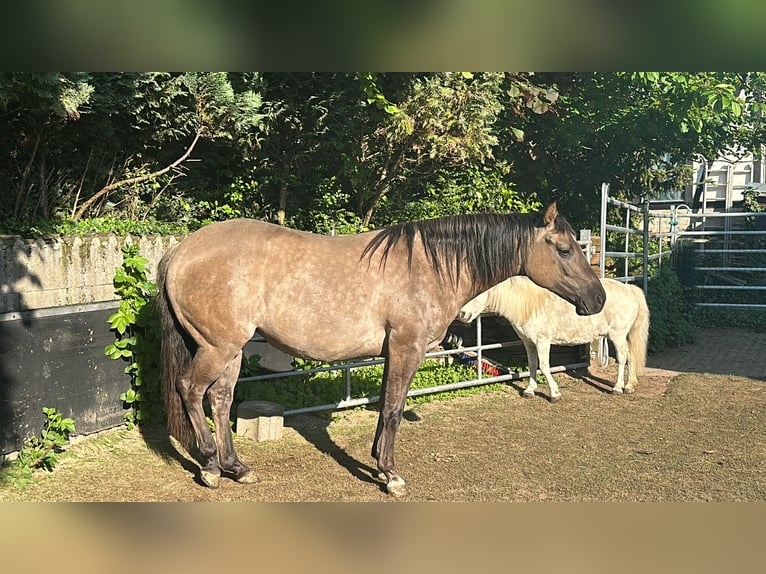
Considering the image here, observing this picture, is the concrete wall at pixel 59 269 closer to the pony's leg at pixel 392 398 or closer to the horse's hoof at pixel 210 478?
the horse's hoof at pixel 210 478

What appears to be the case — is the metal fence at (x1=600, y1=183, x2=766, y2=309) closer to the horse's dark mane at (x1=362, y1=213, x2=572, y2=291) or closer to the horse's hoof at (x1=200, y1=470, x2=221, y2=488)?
the horse's dark mane at (x1=362, y1=213, x2=572, y2=291)

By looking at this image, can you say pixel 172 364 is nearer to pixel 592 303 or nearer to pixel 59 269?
pixel 59 269

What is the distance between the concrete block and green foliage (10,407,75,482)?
4.04ft

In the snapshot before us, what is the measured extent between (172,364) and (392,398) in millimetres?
1453

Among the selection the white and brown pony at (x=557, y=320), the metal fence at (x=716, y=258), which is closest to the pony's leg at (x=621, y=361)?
the white and brown pony at (x=557, y=320)

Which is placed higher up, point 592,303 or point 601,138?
point 601,138

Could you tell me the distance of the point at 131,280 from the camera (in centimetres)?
511

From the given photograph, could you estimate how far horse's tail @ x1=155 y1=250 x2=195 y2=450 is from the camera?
420cm

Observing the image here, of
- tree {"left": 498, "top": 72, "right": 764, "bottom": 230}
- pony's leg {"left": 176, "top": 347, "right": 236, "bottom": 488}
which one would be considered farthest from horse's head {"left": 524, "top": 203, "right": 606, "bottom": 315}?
tree {"left": 498, "top": 72, "right": 764, "bottom": 230}

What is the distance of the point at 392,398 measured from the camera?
4.18m

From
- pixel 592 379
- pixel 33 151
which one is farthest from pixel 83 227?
pixel 592 379

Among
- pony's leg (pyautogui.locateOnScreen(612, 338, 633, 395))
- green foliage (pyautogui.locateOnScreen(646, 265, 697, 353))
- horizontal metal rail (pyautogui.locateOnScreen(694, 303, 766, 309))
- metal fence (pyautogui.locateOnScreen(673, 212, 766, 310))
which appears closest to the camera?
pony's leg (pyautogui.locateOnScreen(612, 338, 633, 395))

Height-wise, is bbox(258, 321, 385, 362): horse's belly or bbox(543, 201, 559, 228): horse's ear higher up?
bbox(543, 201, 559, 228): horse's ear
